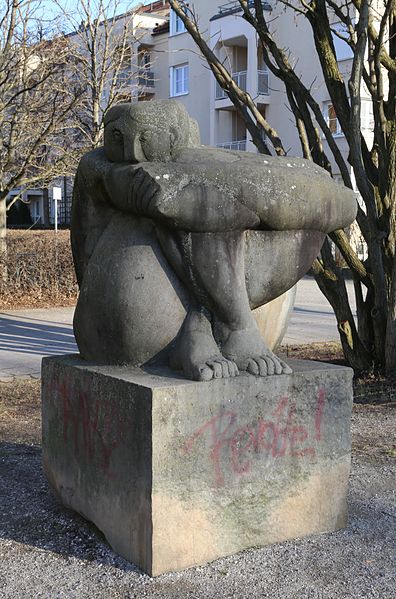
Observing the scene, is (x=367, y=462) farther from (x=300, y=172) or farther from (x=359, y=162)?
(x=359, y=162)

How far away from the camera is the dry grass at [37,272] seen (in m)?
15.3

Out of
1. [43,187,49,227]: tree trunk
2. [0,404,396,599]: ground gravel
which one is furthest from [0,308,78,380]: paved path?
[43,187,49,227]: tree trunk

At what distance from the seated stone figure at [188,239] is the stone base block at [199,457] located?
167 mm

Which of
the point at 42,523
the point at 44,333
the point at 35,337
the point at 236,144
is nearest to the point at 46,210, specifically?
the point at 236,144

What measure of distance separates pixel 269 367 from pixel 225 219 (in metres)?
0.71

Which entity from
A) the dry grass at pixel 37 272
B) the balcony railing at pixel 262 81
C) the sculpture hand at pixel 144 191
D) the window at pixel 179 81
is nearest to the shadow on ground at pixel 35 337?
the dry grass at pixel 37 272

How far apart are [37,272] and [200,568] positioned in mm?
12886

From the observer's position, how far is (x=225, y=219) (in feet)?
11.2

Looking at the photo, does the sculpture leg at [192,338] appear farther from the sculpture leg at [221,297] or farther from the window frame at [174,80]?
the window frame at [174,80]

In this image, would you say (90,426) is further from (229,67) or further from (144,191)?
(229,67)

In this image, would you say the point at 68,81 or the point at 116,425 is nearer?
the point at 116,425

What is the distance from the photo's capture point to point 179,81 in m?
32.1

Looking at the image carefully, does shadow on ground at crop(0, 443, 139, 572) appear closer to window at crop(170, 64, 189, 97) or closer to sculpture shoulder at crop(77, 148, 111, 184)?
sculpture shoulder at crop(77, 148, 111, 184)

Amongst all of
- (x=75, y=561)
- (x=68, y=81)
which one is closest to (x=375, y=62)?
(x=75, y=561)
